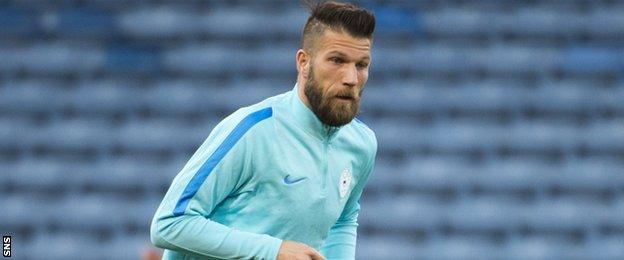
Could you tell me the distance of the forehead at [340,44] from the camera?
9.66 ft

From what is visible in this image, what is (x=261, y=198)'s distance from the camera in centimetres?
296

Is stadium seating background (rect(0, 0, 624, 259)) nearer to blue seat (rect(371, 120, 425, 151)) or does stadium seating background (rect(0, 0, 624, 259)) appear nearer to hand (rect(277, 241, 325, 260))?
blue seat (rect(371, 120, 425, 151))

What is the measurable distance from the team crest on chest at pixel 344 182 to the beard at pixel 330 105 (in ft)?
0.54

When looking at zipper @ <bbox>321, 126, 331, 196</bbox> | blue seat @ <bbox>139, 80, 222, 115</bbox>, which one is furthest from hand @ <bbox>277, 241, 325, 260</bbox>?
blue seat @ <bbox>139, 80, 222, 115</bbox>

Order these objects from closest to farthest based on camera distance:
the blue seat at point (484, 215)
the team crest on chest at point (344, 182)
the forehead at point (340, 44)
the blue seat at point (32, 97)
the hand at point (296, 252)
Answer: the hand at point (296, 252) → the forehead at point (340, 44) → the team crest on chest at point (344, 182) → the blue seat at point (484, 215) → the blue seat at point (32, 97)

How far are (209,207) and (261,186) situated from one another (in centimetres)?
14

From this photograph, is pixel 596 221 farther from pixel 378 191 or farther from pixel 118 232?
pixel 118 232

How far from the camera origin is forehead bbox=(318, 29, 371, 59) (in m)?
2.94

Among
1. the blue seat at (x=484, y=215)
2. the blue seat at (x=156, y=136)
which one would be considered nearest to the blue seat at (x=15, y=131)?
the blue seat at (x=156, y=136)

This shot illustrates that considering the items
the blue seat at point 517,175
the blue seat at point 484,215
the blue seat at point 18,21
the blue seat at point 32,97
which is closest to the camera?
the blue seat at point 484,215

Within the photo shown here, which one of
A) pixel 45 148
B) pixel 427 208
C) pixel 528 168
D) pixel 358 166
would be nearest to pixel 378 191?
pixel 427 208

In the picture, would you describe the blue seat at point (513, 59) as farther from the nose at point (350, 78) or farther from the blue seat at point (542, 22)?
the nose at point (350, 78)

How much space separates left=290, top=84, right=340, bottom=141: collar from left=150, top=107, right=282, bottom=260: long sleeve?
17 centimetres

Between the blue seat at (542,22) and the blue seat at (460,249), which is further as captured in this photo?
the blue seat at (542,22)
